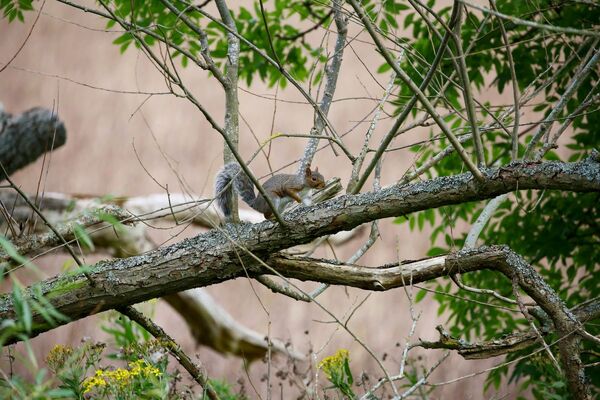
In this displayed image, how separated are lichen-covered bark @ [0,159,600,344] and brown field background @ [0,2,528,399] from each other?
178 inches

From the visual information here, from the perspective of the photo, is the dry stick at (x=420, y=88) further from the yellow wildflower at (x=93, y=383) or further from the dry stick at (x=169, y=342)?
the yellow wildflower at (x=93, y=383)

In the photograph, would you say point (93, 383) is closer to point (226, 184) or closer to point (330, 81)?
point (226, 184)

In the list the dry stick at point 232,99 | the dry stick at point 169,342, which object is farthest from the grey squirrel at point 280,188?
the dry stick at point 169,342

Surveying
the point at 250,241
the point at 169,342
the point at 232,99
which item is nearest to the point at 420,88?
the point at 250,241

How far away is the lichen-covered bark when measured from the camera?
1.91 m

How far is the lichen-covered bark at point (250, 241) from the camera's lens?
6.27 ft

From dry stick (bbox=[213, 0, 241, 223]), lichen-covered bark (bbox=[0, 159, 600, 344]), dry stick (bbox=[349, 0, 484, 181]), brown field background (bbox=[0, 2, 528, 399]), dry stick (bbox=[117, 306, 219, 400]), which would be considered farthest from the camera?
brown field background (bbox=[0, 2, 528, 399])

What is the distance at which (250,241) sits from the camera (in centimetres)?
214

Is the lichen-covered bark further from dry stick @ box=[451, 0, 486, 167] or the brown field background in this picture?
the brown field background

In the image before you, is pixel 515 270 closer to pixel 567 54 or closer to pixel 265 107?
pixel 567 54

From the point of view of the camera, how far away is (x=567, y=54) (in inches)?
130

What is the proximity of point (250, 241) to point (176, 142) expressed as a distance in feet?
16.9

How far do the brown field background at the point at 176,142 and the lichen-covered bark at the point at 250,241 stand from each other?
4.53m

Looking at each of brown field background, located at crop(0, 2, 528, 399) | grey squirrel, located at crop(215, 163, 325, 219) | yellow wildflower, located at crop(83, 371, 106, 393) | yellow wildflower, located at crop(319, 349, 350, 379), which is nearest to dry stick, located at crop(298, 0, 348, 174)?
grey squirrel, located at crop(215, 163, 325, 219)
